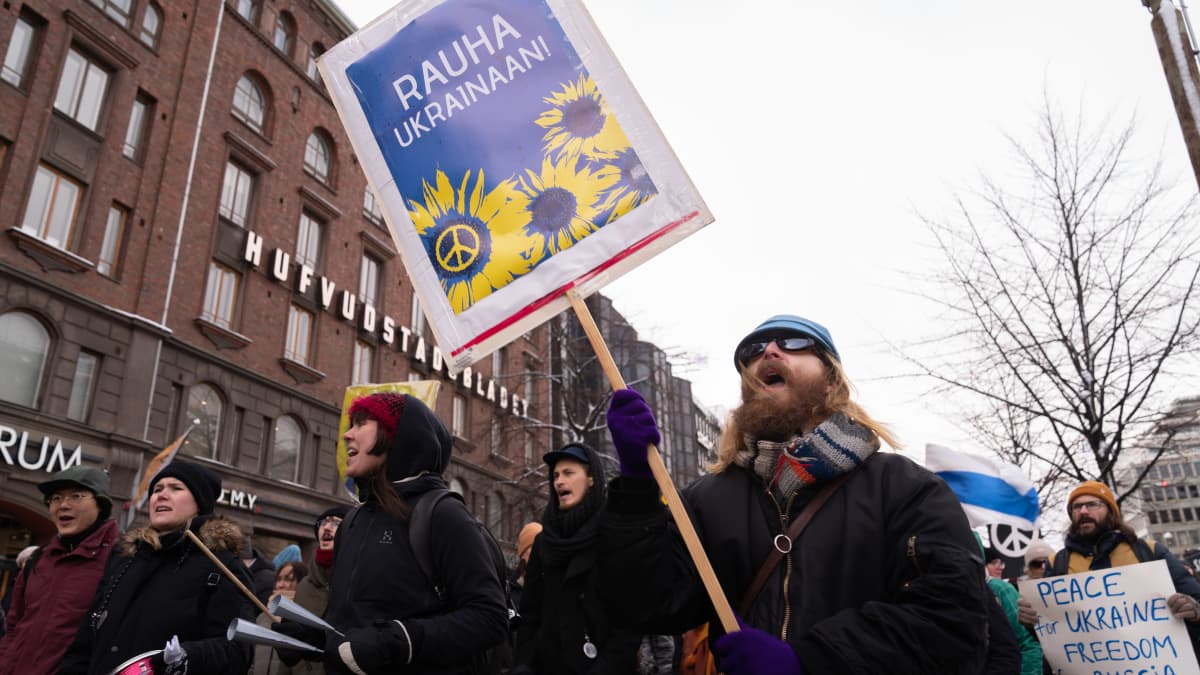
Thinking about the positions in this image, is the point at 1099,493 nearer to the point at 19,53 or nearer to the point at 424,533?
the point at 424,533

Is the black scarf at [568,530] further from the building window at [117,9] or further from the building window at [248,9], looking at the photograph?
the building window at [248,9]

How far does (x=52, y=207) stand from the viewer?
16.8m

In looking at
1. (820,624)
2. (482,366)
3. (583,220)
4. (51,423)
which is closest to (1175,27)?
(583,220)

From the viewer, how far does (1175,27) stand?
755 cm

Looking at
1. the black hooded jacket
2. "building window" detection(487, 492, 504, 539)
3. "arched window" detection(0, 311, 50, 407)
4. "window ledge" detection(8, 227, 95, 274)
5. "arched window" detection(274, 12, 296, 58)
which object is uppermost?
"arched window" detection(274, 12, 296, 58)

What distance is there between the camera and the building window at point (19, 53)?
16.4 metres

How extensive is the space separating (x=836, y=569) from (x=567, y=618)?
2272mm

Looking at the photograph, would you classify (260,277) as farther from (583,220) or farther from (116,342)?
(583,220)

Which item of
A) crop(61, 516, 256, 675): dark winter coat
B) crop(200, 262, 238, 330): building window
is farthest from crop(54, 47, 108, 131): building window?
crop(61, 516, 256, 675): dark winter coat

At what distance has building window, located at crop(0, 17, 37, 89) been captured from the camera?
16.4 metres

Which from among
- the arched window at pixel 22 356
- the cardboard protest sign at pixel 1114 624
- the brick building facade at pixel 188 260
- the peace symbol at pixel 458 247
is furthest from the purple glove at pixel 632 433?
the arched window at pixel 22 356

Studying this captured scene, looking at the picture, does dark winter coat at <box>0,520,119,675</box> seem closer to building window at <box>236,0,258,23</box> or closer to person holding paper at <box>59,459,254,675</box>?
person holding paper at <box>59,459,254,675</box>

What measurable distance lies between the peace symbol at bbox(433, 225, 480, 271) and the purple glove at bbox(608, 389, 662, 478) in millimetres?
1044

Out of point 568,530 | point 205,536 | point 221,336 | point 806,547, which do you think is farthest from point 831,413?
point 221,336
